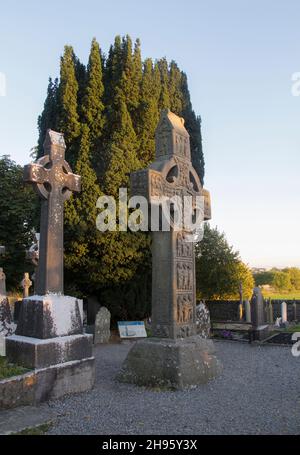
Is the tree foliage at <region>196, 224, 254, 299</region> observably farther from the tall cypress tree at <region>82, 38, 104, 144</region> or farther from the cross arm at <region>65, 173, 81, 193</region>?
the cross arm at <region>65, 173, 81, 193</region>

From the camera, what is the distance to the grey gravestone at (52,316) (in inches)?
214

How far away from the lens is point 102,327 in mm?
12219

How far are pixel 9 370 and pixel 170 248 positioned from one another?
10.7ft

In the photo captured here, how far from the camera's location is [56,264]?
247 inches

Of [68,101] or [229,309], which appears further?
[229,309]

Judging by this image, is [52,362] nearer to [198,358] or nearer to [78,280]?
[198,358]

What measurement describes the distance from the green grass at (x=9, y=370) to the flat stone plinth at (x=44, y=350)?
0.38ft

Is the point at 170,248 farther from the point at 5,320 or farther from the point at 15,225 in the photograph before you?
the point at 15,225

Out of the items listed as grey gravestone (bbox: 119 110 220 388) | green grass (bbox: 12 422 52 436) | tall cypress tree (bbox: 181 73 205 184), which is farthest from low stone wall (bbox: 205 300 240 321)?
green grass (bbox: 12 422 52 436)

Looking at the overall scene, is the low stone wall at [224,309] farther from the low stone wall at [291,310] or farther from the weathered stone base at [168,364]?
the weathered stone base at [168,364]

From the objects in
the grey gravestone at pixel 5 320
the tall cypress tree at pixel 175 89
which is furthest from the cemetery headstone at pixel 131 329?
the tall cypress tree at pixel 175 89

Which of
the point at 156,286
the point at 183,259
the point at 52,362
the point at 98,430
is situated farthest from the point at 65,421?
the point at 183,259

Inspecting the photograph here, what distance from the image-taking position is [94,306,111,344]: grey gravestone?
12.1 metres

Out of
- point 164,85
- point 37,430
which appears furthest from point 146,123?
point 37,430
